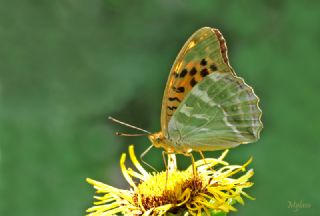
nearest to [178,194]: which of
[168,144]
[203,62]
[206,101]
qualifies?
[168,144]

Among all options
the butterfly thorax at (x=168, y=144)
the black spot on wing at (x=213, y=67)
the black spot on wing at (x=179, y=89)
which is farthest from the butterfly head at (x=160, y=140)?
the black spot on wing at (x=213, y=67)

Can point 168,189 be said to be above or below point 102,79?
below

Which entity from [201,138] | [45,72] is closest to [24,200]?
[45,72]

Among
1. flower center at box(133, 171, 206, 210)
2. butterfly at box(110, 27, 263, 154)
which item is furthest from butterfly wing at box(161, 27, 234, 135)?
flower center at box(133, 171, 206, 210)

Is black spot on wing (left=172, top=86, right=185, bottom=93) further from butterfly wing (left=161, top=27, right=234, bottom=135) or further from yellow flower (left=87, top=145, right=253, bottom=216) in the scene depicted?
yellow flower (left=87, top=145, right=253, bottom=216)

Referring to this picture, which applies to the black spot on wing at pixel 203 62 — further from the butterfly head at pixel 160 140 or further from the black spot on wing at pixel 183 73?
the butterfly head at pixel 160 140

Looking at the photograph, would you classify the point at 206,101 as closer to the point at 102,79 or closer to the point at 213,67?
the point at 213,67

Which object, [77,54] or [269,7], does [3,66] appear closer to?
[77,54]
